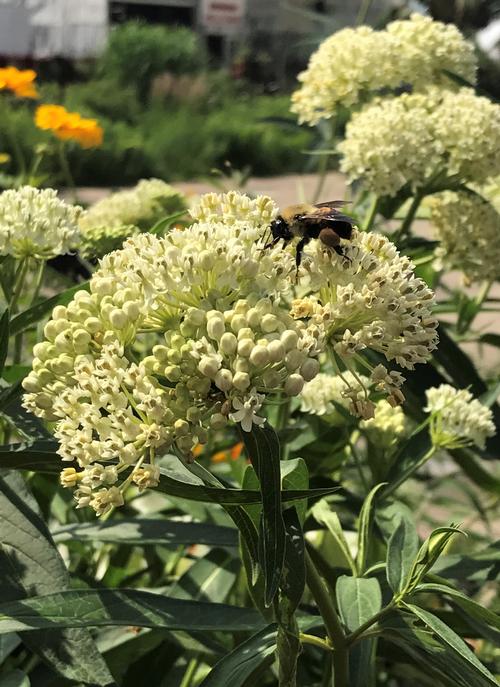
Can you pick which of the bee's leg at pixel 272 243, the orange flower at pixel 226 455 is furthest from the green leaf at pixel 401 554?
the orange flower at pixel 226 455

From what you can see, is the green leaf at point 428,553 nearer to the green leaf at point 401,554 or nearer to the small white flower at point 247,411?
the green leaf at point 401,554

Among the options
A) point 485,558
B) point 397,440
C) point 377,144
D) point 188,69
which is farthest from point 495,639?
point 188,69

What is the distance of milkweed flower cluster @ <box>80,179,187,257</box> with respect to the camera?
133 centimetres

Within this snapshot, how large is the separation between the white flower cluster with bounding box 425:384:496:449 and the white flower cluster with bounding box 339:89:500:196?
1.13ft

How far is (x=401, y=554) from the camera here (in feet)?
3.26

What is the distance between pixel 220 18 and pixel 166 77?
6.44 metres

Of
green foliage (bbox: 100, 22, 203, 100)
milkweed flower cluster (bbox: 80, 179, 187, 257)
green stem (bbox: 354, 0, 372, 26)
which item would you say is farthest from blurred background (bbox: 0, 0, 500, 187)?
milkweed flower cluster (bbox: 80, 179, 187, 257)

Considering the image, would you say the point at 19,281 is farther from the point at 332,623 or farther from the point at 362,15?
the point at 362,15

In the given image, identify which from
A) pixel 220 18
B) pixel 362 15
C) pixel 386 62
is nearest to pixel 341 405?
pixel 386 62

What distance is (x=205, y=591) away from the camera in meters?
1.21

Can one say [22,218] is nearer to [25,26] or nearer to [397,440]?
[397,440]

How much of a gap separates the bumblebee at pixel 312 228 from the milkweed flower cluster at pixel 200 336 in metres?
0.01

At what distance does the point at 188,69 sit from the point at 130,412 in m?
17.2

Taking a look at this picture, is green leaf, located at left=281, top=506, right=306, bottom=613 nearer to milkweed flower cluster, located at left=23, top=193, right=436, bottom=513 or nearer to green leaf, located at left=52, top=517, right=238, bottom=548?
milkweed flower cluster, located at left=23, top=193, right=436, bottom=513
